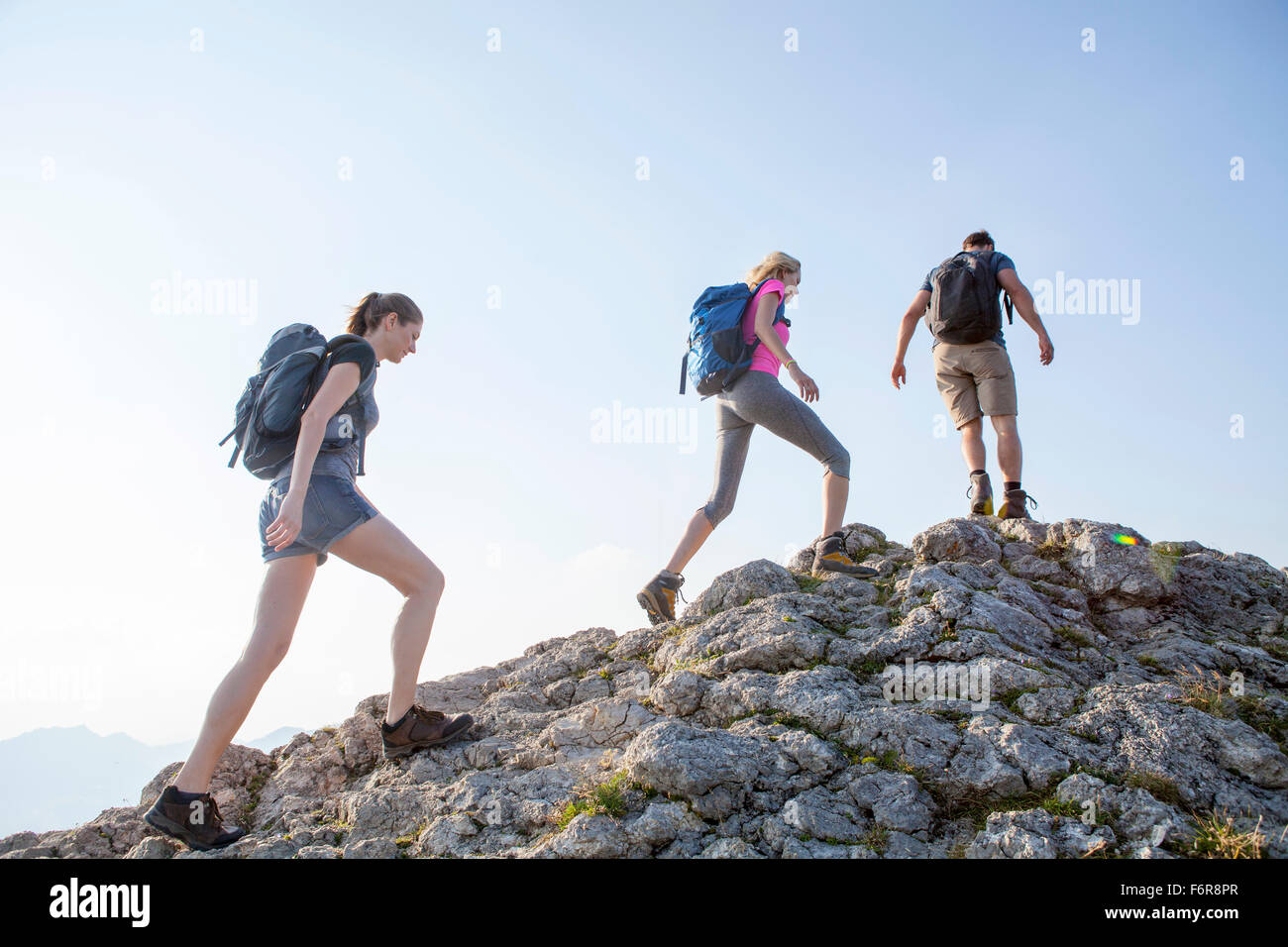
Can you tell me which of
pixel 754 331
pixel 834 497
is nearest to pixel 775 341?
pixel 754 331

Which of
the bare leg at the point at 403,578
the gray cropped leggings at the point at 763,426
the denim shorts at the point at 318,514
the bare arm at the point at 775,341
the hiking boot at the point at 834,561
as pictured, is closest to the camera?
the denim shorts at the point at 318,514

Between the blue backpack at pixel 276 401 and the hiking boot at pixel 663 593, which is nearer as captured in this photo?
the blue backpack at pixel 276 401

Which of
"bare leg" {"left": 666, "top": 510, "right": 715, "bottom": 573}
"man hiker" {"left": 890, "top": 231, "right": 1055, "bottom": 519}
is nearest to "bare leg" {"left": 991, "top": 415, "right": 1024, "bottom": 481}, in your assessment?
"man hiker" {"left": 890, "top": 231, "right": 1055, "bottom": 519}

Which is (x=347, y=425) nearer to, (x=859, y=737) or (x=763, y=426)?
(x=859, y=737)

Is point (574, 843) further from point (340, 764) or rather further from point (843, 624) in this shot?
point (843, 624)

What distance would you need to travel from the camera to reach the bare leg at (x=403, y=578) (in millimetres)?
4641

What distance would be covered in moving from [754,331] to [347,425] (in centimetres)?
365

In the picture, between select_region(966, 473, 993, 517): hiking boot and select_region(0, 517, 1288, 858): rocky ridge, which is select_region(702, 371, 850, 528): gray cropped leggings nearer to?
select_region(0, 517, 1288, 858): rocky ridge

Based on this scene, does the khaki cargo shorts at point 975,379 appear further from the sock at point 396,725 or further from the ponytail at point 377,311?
the sock at point 396,725

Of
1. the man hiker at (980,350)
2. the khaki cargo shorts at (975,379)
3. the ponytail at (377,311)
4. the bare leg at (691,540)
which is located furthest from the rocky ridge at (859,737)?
the ponytail at (377,311)

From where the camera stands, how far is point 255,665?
4273 millimetres

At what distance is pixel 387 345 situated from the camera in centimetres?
504

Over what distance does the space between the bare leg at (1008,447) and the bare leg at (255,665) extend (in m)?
6.53

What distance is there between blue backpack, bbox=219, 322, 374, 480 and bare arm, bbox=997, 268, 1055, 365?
6337mm
